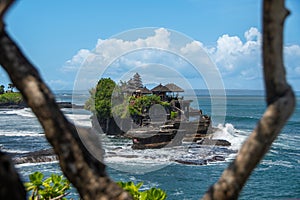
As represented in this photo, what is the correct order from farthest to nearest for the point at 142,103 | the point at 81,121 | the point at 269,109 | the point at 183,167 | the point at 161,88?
the point at 142,103 < the point at 161,88 < the point at 183,167 < the point at 81,121 < the point at 269,109

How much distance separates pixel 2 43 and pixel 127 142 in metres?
21.3

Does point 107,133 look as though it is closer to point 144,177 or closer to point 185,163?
point 185,163

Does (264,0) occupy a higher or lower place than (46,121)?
higher

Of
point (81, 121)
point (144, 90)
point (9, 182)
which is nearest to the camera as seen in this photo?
point (9, 182)

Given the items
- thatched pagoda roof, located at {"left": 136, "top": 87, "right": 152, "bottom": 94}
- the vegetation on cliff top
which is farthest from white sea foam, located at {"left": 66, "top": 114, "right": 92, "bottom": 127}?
thatched pagoda roof, located at {"left": 136, "top": 87, "right": 152, "bottom": 94}

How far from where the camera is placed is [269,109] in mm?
1003

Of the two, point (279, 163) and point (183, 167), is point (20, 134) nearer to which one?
point (183, 167)

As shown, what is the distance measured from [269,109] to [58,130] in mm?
519

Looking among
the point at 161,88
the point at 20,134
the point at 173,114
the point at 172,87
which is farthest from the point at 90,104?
the point at 172,87

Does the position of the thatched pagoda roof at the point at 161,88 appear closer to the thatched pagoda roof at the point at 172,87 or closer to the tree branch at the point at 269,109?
the thatched pagoda roof at the point at 172,87

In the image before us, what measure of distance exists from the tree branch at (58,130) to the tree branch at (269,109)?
280 millimetres

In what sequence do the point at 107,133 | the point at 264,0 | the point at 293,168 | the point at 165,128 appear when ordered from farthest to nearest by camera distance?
1. the point at 107,133
2. the point at 165,128
3. the point at 293,168
4. the point at 264,0

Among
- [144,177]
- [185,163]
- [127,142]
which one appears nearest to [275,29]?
[144,177]

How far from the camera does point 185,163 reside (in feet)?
53.6
